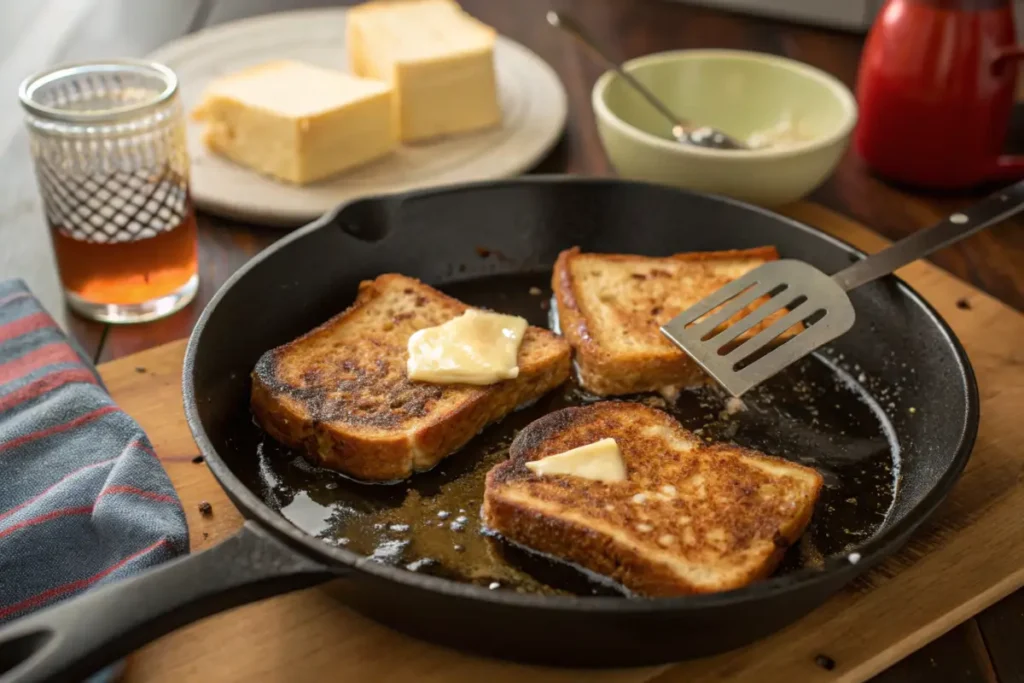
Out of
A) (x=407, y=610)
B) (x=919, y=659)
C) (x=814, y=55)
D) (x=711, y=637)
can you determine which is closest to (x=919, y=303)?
(x=919, y=659)

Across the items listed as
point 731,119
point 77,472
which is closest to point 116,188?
point 77,472

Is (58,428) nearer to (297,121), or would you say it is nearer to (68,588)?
(68,588)

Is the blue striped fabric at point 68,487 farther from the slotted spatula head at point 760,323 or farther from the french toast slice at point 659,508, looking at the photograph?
the slotted spatula head at point 760,323

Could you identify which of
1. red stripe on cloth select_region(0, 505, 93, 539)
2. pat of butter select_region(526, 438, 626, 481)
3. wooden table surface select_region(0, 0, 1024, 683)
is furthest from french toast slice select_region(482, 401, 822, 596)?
red stripe on cloth select_region(0, 505, 93, 539)

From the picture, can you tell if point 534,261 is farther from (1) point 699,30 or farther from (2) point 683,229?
(1) point 699,30

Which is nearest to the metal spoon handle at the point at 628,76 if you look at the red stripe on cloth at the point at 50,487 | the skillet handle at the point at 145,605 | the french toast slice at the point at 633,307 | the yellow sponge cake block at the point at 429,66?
the yellow sponge cake block at the point at 429,66

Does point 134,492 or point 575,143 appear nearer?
point 134,492
